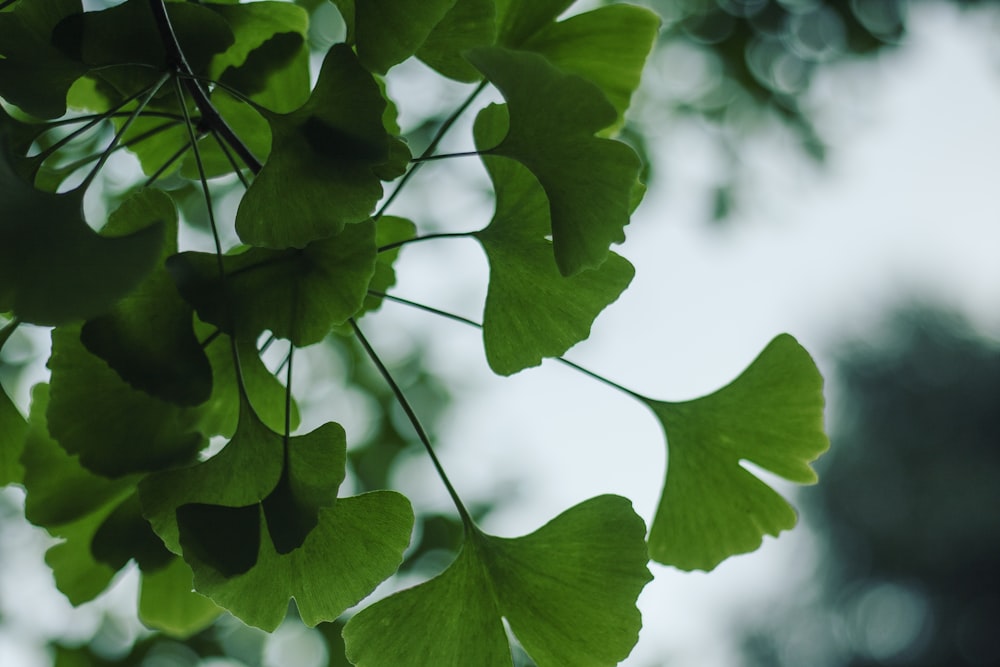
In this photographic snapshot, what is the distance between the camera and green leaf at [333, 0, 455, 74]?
19.5 inches

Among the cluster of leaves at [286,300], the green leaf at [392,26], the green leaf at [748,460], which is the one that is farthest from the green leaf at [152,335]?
the green leaf at [748,460]

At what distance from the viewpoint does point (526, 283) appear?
0.59 meters

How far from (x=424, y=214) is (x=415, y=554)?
34.8 inches

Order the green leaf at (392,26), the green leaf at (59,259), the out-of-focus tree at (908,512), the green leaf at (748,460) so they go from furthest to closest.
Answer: the out-of-focus tree at (908,512) → the green leaf at (748,460) → the green leaf at (392,26) → the green leaf at (59,259)

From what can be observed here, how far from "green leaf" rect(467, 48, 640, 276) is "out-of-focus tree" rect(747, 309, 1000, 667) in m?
12.6

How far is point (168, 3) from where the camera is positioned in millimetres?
537

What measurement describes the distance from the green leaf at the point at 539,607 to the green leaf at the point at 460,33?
311 millimetres

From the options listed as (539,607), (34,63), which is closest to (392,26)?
(34,63)

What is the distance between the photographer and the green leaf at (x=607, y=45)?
696mm

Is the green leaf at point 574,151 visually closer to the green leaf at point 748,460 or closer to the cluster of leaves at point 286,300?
the cluster of leaves at point 286,300

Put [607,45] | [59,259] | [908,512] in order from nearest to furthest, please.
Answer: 1. [59,259]
2. [607,45]
3. [908,512]

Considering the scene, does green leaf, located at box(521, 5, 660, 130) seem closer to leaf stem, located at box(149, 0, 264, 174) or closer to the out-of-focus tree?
leaf stem, located at box(149, 0, 264, 174)

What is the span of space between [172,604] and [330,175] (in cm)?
44

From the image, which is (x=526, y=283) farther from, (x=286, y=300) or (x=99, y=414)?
(x=99, y=414)
